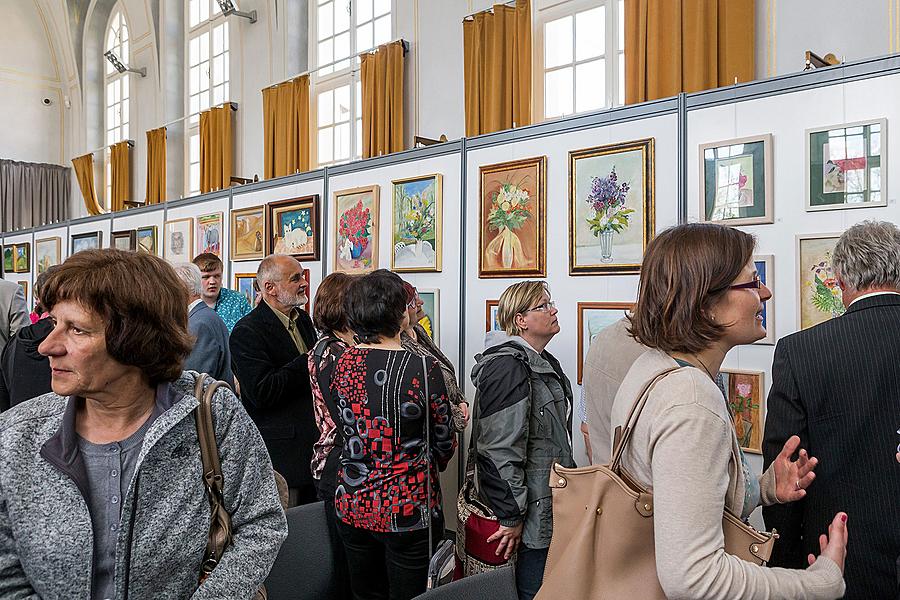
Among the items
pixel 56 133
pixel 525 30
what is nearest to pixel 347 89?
pixel 525 30

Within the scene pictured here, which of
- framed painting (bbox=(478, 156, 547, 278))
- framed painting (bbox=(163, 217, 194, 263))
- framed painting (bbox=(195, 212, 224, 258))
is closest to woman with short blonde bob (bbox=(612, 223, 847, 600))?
framed painting (bbox=(478, 156, 547, 278))

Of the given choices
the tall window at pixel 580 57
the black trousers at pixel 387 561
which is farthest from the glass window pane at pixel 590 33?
the black trousers at pixel 387 561

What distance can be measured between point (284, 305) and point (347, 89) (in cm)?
628

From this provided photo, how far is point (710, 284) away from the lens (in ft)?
5.31

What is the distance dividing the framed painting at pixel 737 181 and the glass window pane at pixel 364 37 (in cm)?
661

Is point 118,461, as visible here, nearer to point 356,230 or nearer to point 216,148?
point 356,230

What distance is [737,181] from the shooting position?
11.7ft

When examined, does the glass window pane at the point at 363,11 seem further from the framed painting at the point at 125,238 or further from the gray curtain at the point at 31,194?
the gray curtain at the point at 31,194

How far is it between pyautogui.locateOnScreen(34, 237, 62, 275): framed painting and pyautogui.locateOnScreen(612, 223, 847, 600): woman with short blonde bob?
37.4ft

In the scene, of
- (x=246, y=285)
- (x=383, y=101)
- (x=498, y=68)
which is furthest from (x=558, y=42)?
(x=246, y=285)

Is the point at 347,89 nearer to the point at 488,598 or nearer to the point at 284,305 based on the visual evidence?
the point at 284,305

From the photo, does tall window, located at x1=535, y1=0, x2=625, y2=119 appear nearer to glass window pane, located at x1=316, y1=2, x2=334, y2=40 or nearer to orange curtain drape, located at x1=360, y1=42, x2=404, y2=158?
orange curtain drape, located at x1=360, y1=42, x2=404, y2=158

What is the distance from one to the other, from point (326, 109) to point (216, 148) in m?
2.49

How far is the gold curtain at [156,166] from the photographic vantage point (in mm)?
12969
